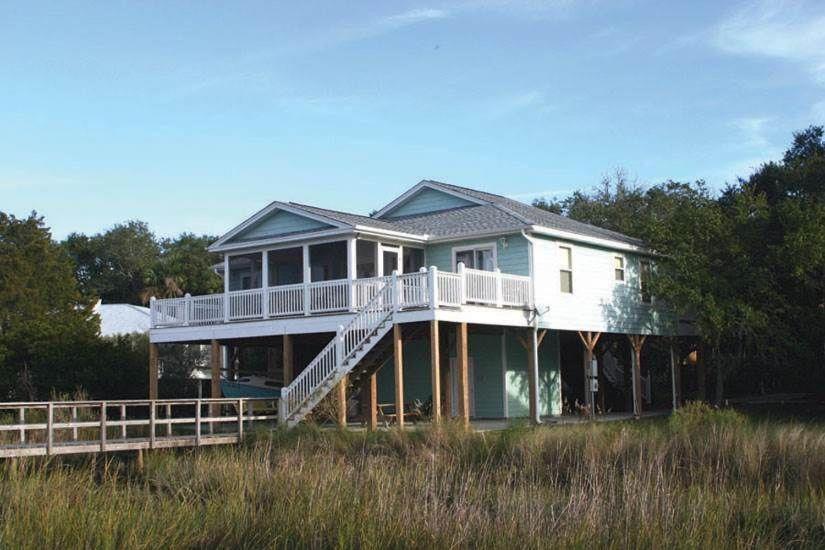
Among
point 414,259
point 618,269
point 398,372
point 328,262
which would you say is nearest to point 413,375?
point 414,259

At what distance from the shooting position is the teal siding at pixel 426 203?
111ft

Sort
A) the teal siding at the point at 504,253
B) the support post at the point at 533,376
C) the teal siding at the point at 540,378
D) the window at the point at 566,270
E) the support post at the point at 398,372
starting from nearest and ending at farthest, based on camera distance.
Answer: the support post at the point at 398,372 < the support post at the point at 533,376 < the teal siding at the point at 504,253 < the window at the point at 566,270 < the teal siding at the point at 540,378

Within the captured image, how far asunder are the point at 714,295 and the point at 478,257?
712 centimetres

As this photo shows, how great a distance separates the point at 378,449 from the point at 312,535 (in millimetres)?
8535

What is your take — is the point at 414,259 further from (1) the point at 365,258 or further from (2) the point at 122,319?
(2) the point at 122,319

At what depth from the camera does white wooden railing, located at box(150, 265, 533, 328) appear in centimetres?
2462

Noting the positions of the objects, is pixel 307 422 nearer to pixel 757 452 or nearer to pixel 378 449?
pixel 378 449

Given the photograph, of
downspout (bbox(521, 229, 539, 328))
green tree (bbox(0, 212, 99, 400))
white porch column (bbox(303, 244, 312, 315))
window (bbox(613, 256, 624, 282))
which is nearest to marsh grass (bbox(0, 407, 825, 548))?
white porch column (bbox(303, 244, 312, 315))

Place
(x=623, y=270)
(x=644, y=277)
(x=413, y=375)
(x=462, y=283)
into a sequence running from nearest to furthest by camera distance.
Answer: (x=462, y=283) → (x=413, y=375) → (x=623, y=270) → (x=644, y=277)

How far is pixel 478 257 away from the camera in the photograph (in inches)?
1169

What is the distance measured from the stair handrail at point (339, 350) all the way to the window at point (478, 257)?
4905 mm

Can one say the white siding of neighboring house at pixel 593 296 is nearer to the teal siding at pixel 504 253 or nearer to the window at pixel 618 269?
the window at pixel 618 269

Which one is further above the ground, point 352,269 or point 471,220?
point 471,220

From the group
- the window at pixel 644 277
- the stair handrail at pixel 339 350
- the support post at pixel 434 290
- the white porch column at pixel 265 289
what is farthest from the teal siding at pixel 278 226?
the window at pixel 644 277
